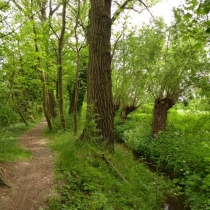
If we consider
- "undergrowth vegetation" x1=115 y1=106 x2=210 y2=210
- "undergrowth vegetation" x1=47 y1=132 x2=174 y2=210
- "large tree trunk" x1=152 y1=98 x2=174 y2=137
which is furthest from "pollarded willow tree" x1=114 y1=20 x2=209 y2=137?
"undergrowth vegetation" x1=47 y1=132 x2=174 y2=210

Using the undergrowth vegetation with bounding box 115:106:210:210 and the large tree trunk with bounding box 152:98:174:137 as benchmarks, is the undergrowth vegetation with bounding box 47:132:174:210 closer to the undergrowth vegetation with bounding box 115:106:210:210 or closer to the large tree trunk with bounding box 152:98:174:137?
the undergrowth vegetation with bounding box 115:106:210:210

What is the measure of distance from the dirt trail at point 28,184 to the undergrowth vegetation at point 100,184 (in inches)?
9.6

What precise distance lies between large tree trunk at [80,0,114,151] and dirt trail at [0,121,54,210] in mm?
1618

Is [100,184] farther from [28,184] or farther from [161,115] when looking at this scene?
[161,115]

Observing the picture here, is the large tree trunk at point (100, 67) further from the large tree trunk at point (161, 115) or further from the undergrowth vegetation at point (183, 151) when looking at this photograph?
the large tree trunk at point (161, 115)

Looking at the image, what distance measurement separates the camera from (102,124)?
683cm

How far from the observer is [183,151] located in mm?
8062

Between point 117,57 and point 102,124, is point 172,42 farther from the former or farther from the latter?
point 102,124

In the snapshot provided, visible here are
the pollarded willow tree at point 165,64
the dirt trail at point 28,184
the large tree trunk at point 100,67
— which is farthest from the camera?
the pollarded willow tree at point 165,64

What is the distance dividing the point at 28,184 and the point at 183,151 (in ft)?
18.5

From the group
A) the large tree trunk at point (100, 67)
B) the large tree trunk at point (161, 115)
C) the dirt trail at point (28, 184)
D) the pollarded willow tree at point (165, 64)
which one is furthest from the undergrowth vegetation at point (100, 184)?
the pollarded willow tree at point (165, 64)

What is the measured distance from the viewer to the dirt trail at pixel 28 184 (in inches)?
152

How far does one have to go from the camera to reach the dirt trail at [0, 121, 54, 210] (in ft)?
12.7

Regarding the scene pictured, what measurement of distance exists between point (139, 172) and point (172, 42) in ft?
20.9
